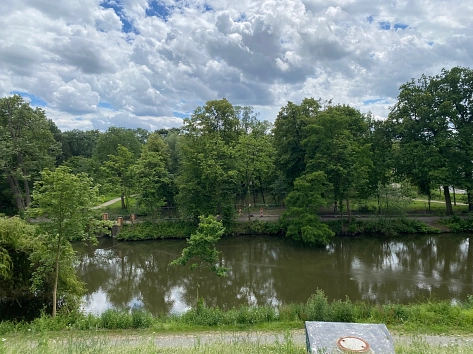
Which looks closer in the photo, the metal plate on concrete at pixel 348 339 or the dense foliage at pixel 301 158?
the metal plate on concrete at pixel 348 339

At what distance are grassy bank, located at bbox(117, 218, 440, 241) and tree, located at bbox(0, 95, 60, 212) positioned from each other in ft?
32.5

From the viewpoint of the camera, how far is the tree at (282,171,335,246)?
24031 mm

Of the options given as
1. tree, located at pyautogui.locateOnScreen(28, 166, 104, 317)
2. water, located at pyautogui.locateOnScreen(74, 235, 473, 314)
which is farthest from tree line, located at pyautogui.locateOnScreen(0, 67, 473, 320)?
tree, located at pyautogui.locateOnScreen(28, 166, 104, 317)

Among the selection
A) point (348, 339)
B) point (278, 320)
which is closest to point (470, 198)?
point (278, 320)

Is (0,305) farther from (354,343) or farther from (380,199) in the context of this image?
(380,199)

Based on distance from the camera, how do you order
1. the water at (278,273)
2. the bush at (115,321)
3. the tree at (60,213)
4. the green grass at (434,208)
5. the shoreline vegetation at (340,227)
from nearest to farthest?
the bush at (115,321), the tree at (60,213), the water at (278,273), the shoreline vegetation at (340,227), the green grass at (434,208)

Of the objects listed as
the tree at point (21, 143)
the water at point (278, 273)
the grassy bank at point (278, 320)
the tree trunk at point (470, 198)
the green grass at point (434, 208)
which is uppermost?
the tree at point (21, 143)

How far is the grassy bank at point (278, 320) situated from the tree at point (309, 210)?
40.2 ft

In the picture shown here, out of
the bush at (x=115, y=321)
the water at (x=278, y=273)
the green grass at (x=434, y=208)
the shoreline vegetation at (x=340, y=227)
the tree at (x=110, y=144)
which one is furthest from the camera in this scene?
the tree at (x=110, y=144)

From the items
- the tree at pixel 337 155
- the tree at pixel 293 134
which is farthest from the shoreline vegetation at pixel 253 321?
the tree at pixel 293 134

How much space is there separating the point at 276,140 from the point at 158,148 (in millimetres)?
12147

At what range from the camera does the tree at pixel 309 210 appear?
78.8ft

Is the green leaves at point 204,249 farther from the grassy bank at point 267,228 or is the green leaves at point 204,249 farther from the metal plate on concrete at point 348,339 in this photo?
the grassy bank at point 267,228

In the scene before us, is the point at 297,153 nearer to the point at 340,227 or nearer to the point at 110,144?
the point at 340,227
